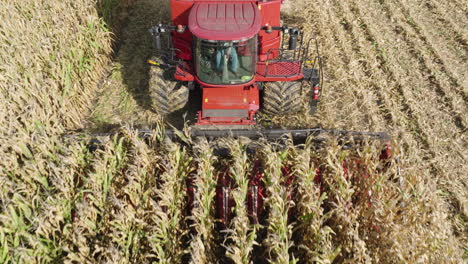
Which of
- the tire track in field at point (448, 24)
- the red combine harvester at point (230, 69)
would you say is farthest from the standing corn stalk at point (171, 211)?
the tire track in field at point (448, 24)

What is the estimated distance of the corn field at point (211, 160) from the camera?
3.63 metres

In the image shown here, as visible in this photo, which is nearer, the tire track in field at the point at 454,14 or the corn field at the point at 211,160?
the corn field at the point at 211,160

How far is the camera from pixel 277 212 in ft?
11.9

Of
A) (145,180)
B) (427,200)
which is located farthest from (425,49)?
(145,180)

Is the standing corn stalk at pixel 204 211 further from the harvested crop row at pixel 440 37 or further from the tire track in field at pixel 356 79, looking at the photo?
the harvested crop row at pixel 440 37

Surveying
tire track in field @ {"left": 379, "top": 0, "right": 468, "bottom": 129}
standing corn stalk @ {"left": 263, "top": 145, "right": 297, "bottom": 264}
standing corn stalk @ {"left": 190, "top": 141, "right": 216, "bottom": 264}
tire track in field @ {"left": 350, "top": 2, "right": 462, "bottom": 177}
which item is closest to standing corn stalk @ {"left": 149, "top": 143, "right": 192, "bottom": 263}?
standing corn stalk @ {"left": 190, "top": 141, "right": 216, "bottom": 264}

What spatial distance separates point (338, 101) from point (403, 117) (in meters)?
1.23

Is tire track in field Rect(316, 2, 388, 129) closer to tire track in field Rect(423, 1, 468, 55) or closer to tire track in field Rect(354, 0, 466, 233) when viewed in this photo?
tire track in field Rect(354, 0, 466, 233)

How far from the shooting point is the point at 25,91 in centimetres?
538

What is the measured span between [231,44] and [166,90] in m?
1.59

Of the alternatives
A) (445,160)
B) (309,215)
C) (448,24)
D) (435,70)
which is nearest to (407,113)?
(445,160)

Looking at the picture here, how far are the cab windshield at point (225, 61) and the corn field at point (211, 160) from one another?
1234 mm

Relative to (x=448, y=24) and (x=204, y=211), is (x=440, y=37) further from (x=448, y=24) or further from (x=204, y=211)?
(x=204, y=211)

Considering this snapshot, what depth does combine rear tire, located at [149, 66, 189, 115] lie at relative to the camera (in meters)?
6.09
